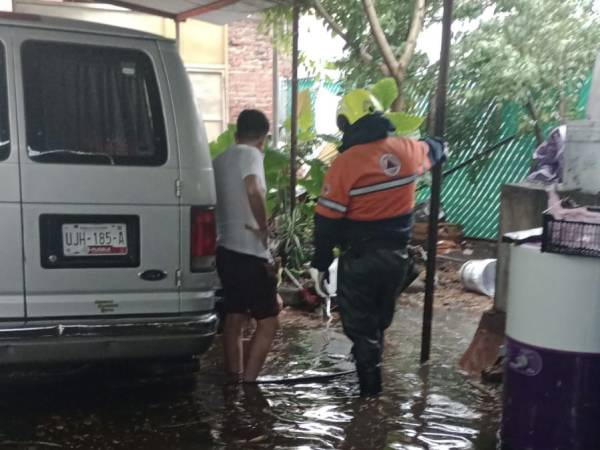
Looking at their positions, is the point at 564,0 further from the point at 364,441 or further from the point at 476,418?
the point at 364,441

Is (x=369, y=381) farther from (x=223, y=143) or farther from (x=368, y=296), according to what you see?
(x=223, y=143)

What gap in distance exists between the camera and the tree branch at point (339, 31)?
883 centimetres

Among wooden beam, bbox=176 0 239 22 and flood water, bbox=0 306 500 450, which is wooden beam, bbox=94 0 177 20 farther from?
flood water, bbox=0 306 500 450

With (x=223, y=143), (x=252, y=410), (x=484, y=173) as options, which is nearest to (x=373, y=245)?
(x=252, y=410)

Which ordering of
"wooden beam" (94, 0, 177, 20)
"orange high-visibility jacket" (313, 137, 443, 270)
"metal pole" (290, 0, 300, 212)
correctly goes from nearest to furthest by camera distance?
"orange high-visibility jacket" (313, 137, 443, 270), "metal pole" (290, 0, 300, 212), "wooden beam" (94, 0, 177, 20)

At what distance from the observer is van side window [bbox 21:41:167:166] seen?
393 cm

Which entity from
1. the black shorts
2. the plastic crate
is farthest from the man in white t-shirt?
the plastic crate

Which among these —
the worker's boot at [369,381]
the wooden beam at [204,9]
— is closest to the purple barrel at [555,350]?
the worker's boot at [369,381]

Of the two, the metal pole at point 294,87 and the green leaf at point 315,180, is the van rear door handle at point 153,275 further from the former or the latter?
the green leaf at point 315,180

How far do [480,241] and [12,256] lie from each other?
7.49m

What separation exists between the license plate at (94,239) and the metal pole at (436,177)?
2330 millimetres

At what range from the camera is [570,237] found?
136 inches

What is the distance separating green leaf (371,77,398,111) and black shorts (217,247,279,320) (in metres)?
3.58

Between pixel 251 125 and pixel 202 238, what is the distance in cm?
105
